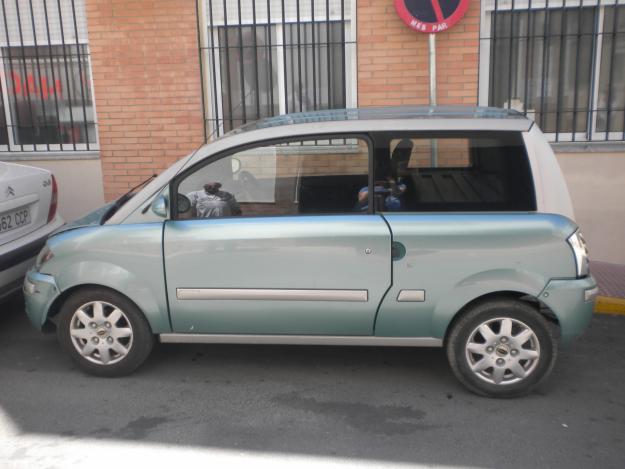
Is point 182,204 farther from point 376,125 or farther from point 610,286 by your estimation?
point 610,286

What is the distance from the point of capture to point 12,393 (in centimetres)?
411

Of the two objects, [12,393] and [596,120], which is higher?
[596,120]

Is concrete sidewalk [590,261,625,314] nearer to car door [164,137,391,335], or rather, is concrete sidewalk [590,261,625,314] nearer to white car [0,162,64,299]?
car door [164,137,391,335]

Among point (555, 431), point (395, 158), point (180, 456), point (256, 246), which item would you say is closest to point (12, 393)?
→ point (180, 456)

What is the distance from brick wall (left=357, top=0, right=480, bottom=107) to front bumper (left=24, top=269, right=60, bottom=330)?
13.9 ft

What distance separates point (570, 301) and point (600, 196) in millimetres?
3673

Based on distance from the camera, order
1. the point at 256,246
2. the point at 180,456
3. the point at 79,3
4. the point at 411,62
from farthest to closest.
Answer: the point at 79,3
the point at 411,62
the point at 256,246
the point at 180,456

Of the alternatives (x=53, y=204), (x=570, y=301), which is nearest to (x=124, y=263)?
(x=53, y=204)

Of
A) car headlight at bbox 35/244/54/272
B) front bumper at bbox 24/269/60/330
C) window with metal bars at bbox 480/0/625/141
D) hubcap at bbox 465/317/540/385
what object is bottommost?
hubcap at bbox 465/317/540/385

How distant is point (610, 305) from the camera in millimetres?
5586

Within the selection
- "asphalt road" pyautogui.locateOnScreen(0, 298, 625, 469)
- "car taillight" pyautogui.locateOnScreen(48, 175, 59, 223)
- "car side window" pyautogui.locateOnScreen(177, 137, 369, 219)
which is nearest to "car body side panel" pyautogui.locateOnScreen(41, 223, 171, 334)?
"car side window" pyautogui.locateOnScreen(177, 137, 369, 219)

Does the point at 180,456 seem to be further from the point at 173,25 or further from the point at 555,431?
the point at 173,25

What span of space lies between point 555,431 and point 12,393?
11.2 ft

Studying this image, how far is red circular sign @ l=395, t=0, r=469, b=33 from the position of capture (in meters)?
6.68
